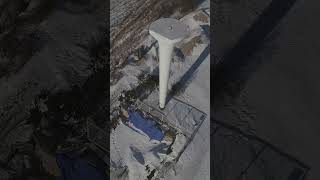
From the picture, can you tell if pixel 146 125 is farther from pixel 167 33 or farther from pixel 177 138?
pixel 167 33

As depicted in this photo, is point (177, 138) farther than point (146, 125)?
No

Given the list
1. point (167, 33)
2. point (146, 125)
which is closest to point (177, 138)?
point (146, 125)

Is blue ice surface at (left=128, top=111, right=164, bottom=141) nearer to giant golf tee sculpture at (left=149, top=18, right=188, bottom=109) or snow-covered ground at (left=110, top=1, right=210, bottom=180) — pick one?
snow-covered ground at (left=110, top=1, right=210, bottom=180)

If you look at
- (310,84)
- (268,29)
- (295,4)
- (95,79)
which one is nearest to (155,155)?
(95,79)

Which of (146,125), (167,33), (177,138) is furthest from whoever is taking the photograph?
(146,125)

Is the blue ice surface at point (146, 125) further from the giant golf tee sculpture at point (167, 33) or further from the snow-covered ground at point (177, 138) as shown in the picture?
the giant golf tee sculpture at point (167, 33)

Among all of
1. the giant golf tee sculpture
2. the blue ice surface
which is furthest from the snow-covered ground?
the giant golf tee sculpture
